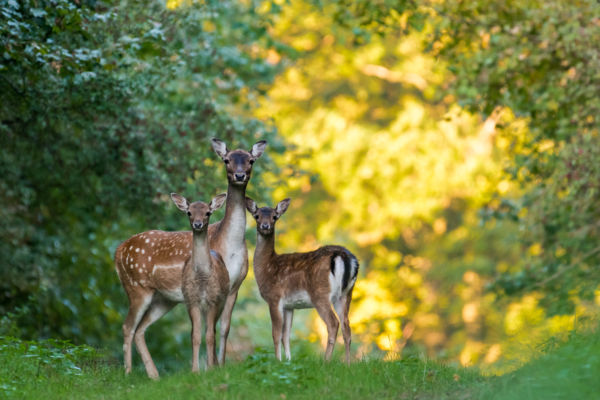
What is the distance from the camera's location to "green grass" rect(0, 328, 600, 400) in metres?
6.96

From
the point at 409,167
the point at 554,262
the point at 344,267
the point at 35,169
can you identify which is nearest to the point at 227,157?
the point at 344,267

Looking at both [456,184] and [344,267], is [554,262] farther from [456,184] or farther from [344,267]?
[456,184]

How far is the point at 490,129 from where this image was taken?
28.6 metres

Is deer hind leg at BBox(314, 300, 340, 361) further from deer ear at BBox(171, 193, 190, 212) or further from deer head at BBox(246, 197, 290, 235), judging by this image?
deer ear at BBox(171, 193, 190, 212)

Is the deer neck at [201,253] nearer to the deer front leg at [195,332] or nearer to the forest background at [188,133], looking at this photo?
the deer front leg at [195,332]

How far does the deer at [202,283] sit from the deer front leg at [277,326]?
59cm

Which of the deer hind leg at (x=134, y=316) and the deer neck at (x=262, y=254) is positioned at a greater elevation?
the deer neck at (x=262, y=254)

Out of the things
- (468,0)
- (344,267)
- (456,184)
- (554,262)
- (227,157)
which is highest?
(456,184)

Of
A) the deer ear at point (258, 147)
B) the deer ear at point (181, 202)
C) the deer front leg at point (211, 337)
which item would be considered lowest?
the deer front leg at point (211, 337)

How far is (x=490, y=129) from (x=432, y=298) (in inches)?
208

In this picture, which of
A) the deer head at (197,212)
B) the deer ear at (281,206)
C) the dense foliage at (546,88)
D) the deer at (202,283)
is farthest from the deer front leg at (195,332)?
the dense foliage at (546,88)

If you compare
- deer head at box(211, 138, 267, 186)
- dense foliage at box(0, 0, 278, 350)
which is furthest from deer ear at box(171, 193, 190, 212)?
dense foliage at box(0, 0, 278, 350)

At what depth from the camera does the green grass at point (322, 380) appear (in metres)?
6.96

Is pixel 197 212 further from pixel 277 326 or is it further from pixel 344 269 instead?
pixel 344 269
